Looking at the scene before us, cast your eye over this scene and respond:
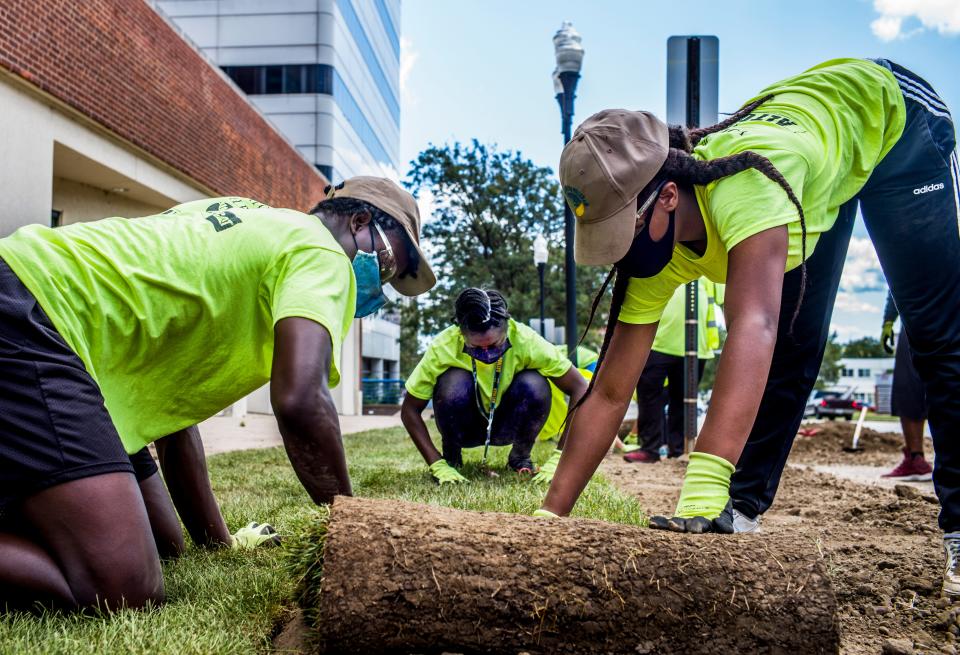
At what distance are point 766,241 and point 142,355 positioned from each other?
6.43 ft

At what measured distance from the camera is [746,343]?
7.35 feet

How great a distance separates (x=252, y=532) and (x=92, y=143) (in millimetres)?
9294

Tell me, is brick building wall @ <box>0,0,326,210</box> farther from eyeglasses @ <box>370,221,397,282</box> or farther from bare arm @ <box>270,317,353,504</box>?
bare arm @ <box>270,317,353,504</box>

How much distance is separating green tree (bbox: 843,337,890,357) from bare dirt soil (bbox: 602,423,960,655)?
359 ft

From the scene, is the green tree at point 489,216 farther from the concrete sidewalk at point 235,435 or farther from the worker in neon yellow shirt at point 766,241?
the worker in neon yellow shirt at point 766,241

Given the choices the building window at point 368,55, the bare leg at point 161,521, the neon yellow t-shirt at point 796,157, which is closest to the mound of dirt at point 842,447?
the neon yellow t-shirt at point 796,157

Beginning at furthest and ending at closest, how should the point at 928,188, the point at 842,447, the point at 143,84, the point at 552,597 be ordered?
the point at 143,84 < the point at 842,447 < the point at 928,188 < the point at 552,597

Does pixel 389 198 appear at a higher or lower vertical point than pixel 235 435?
higher

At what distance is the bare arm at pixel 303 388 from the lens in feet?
7.66

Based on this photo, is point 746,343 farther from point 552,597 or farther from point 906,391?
point 906,391

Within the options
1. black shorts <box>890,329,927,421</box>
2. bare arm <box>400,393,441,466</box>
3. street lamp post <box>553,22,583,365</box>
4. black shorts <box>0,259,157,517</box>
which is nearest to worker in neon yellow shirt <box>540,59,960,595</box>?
black shorts <box>0,259,157,517</box>

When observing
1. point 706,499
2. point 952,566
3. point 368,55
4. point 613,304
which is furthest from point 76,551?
point 368,55

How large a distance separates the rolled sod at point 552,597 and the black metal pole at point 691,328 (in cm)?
597

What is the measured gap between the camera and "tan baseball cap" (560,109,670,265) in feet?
7.91
